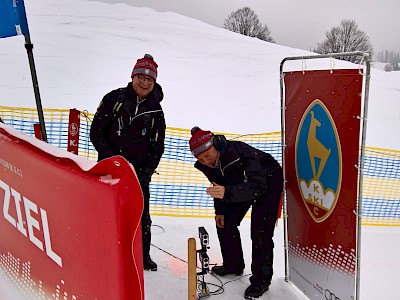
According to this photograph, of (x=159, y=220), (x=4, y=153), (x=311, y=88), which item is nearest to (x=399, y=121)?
(x=159, y=220)

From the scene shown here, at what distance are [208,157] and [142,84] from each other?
0.96 m

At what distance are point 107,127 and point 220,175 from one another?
48.0 inches

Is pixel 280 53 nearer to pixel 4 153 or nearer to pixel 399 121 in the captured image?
pixel 399 121

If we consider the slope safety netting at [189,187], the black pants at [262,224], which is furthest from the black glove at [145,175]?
the slope safety netting at [189,187]

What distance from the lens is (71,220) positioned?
5.41 feet

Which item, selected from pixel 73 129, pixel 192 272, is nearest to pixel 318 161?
pixel 192 272

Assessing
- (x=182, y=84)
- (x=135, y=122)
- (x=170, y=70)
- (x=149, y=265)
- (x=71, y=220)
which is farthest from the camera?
(x=170, y=70)

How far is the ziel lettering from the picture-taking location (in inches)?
75.0

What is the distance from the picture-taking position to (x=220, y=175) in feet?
12.9

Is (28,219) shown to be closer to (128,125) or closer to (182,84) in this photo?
(128,125)

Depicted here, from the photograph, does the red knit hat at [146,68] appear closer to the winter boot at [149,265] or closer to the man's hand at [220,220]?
the man's hand at [220,220]

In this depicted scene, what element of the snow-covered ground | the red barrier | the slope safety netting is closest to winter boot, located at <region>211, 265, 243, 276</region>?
the snow-covered ground

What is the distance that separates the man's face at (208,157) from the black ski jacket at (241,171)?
55mm

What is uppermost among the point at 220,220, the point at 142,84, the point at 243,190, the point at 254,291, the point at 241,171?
the point at 142,84
